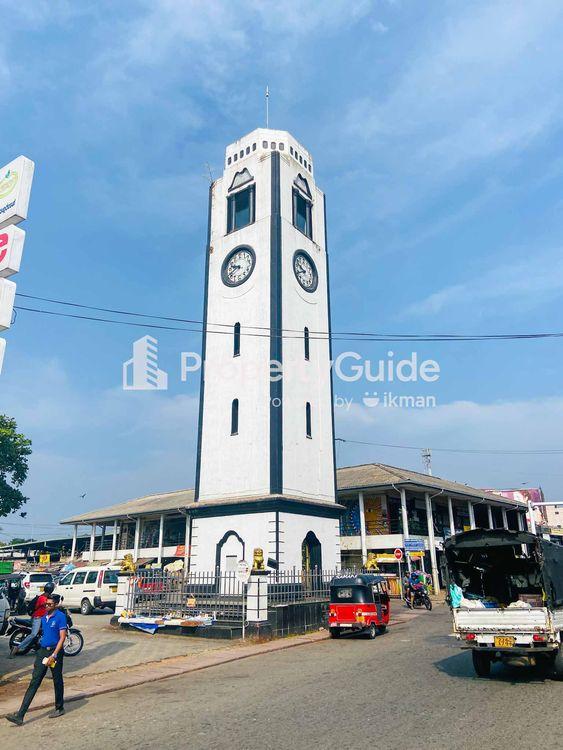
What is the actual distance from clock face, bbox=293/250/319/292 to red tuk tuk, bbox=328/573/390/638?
14658mm

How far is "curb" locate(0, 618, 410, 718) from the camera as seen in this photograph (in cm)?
983

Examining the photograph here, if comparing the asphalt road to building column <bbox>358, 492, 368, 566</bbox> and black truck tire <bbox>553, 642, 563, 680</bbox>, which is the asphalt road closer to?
black truck tire <bbox>553, 642, 563, 680</bbox>

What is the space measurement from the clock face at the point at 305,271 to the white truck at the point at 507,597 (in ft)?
57.6

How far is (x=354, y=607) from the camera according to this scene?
17656 millimetres

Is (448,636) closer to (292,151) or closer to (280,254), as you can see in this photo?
(280,254)

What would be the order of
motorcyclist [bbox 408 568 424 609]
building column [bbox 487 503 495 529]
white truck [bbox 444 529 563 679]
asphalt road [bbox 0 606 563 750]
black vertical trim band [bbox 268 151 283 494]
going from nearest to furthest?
1. asphalt road [bbox 0 606 563 750]
2. white truck [bbox 444 529 563 679]
3. black vertical trim band [bbox 268 151 283 494]
4. motorcyclist [bbox 408 568 424 609]
5. building column [bbox 487 503 495 529]

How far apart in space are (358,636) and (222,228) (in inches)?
784

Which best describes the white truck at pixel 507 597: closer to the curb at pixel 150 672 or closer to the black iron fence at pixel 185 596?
the curb at pixel 150 672

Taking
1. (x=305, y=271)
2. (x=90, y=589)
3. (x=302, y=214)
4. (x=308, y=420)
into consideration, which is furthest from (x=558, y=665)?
(x=302, y=214)

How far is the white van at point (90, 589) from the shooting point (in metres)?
25.1

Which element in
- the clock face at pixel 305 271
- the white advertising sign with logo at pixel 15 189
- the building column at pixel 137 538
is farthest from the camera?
the building column at pixel 137 538

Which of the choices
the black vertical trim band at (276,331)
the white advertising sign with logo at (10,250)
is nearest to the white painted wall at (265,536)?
the black vertical trim band at (276,331)

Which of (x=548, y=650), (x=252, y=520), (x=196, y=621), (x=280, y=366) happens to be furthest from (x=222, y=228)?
(x=548, y=650)

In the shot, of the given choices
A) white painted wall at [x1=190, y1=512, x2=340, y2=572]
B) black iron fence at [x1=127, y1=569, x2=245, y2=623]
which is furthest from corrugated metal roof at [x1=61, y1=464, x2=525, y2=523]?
black iron fence at [x1=127, y1=569, x2=245, y2=623]
